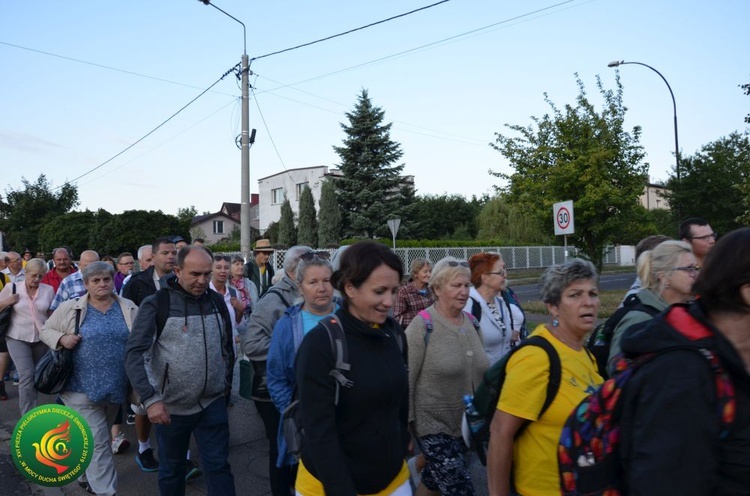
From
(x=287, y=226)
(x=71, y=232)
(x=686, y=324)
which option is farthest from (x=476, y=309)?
(x=287, y=226)

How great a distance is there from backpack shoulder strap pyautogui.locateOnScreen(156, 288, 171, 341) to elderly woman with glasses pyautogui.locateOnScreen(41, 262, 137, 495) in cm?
109

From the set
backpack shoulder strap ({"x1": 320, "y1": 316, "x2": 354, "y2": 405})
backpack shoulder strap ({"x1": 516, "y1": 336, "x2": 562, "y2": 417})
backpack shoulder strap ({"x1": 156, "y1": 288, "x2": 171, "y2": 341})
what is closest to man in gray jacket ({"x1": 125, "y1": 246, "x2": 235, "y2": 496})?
backpack shoulder strap ({"x1": 156, "y1": 288, "x2": 171, "y2": 341})

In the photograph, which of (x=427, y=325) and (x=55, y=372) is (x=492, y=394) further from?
(x=55, y=372)

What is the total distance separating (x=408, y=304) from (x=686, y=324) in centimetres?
484

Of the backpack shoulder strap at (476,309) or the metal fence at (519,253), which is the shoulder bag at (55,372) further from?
the metal fence at (519,253)

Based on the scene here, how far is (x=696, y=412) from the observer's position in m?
1.41

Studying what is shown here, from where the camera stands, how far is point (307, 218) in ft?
158

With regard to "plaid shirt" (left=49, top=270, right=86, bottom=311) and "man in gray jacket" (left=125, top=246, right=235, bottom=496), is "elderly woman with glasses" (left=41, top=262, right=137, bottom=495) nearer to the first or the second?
"man in gray jacket" (left=125, top=246, right=235, bottom=496)

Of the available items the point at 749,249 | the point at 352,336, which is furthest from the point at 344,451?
the point at 749,249

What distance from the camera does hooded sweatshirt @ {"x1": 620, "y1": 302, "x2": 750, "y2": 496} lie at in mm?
1406

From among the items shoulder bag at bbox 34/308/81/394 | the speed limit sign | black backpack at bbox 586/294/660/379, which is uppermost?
the speed limit sign

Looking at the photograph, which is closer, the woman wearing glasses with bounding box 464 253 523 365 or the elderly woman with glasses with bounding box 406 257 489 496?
the elderly woman with glasses with bounding box 406 257 489 496

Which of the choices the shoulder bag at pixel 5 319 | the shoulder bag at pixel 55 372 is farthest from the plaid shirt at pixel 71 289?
the shoulder bag at pixel 55 372

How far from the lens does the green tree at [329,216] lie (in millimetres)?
43031
